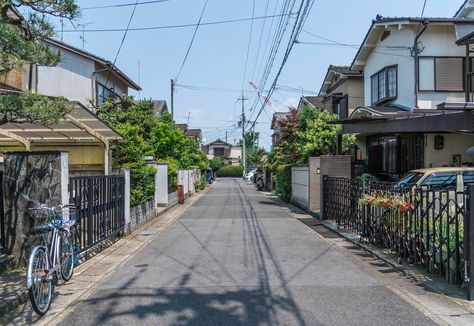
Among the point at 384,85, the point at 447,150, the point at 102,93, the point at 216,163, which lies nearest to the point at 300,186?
the point at 384,85

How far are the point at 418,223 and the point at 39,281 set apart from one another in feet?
18.5

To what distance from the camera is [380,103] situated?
64.2ft

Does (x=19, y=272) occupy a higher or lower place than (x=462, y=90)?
lower

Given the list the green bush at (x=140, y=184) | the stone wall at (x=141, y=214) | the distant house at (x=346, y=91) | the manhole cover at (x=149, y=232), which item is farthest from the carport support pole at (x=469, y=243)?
the distant house at (x=346, y=91)

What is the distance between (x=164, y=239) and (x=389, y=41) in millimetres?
13704

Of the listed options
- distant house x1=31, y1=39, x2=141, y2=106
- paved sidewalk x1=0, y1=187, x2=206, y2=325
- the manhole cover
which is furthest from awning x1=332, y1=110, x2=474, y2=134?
distant house x1=31, y1=39, x2=141, y2=106

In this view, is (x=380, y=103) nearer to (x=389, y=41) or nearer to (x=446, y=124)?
(x=389, y=41)

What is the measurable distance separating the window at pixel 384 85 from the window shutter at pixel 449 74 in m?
1.78

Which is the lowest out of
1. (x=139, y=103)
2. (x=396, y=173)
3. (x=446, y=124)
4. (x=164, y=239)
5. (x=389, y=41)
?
(x=164, y=239)

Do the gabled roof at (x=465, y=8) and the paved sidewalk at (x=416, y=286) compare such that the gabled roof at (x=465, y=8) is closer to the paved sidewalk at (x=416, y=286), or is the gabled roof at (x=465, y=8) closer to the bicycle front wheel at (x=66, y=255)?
the paved sidewalk at (x=416, y=286)

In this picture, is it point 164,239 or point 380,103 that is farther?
point 380,103

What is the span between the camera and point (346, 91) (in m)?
24.5

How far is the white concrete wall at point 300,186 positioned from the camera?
17.6 m

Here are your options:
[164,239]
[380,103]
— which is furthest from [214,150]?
[164,239]
